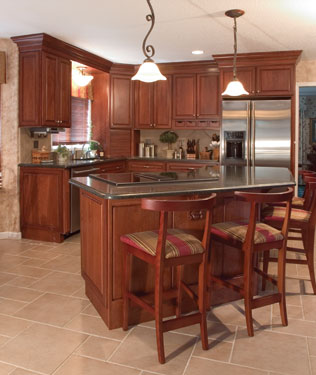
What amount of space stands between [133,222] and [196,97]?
426 cm

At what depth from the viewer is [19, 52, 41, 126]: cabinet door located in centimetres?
498

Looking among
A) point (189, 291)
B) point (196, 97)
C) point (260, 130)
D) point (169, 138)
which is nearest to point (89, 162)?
point (169, 138)

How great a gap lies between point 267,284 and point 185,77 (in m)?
4.08

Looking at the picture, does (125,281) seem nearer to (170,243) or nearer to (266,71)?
(170,243)

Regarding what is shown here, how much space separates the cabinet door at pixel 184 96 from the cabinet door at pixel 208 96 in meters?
0.09

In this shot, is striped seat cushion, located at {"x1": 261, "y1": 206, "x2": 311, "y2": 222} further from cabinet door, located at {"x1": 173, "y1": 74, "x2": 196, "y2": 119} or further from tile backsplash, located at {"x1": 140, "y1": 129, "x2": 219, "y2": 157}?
tile backsplash, located at {"x1": 140, "y1": 129, "x2": 219, "y2": 157}

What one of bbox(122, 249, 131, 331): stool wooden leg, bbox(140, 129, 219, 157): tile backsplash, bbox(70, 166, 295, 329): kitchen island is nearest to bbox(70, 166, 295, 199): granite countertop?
bbox(70, 166, 295, 329): kitchen island

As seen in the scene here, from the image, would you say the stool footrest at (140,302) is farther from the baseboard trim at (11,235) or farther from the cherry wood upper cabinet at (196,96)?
the cherry wood upper cabinet at (196,96)

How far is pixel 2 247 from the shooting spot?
188 inches

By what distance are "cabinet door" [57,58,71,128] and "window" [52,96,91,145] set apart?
0.62 meters

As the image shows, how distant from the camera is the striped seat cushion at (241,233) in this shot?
2.70 meters

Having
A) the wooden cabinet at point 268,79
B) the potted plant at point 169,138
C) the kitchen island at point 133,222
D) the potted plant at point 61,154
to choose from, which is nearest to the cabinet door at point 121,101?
the potted plant at point 169,138

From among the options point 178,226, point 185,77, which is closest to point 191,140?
point 185,77

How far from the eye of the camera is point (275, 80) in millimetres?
5906
